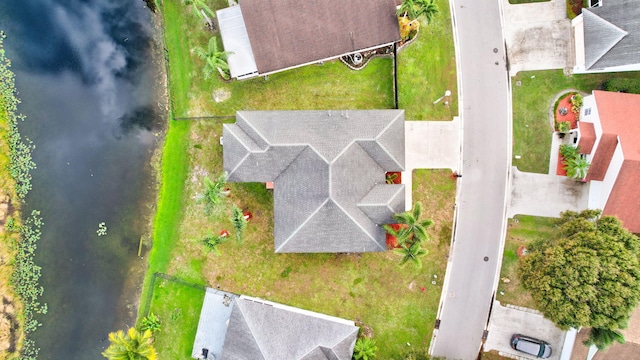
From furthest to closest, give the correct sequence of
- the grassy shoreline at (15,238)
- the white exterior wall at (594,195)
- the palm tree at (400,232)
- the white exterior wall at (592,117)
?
the grassy shoreline at (15,238) → the white exterior wall at (594,195) → the white exterior wall at (592,117) → the palm tree at (400,232)

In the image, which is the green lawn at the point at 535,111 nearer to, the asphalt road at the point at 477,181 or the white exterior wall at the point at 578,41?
the asphalt road at the point at 477,181

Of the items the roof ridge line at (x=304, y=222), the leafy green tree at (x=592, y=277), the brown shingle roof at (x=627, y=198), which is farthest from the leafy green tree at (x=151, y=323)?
the brown shingle roof at (x=627, y=198)

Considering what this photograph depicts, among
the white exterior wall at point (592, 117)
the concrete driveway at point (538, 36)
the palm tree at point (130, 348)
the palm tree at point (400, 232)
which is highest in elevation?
the concrete driveway at point (538, 36)

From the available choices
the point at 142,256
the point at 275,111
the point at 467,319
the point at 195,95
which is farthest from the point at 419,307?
the point at 195,95

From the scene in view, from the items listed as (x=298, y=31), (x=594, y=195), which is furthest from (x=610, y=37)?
(x=298, y=31)

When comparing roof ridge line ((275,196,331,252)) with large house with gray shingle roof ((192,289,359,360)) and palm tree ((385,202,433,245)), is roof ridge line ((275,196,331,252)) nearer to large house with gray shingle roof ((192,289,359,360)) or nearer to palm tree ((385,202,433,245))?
large house with gray shingle roof ((192,289,359,360))

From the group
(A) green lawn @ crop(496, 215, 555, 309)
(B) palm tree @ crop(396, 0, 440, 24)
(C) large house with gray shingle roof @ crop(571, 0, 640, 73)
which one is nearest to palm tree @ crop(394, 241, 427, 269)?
(A) green lawn @ crop(496, 215, 555, 309)
